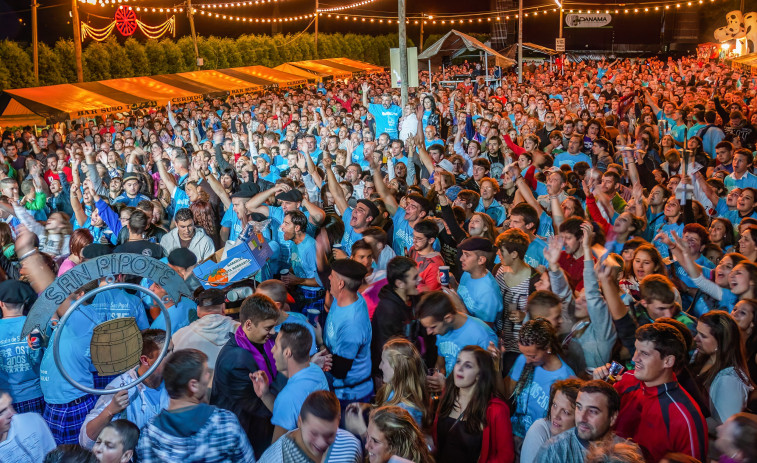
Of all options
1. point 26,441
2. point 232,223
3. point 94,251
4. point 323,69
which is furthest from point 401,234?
point 323,69

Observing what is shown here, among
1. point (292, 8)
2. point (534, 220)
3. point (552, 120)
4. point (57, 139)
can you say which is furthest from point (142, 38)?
point (534, 220)

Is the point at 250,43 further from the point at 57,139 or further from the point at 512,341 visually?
the point at 512,341

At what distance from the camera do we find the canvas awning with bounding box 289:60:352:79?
34.1 meters

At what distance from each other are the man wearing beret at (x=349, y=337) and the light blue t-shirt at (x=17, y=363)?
1.93m

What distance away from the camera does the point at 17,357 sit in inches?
172

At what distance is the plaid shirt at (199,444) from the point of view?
128 inches

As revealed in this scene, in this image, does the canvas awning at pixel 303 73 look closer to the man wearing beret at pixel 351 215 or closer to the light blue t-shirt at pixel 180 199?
the light blue t-shirt at pixel 180 199

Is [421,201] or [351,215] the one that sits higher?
[421,201]

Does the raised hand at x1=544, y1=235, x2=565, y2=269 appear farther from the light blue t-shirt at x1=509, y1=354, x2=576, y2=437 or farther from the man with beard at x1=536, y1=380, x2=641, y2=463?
the man with beard at x1=536, y1=380, x2=641, y2=463

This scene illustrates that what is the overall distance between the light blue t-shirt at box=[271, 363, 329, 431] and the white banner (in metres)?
46.7

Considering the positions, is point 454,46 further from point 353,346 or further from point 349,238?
point 353,346

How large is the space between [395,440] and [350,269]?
70.2 inches

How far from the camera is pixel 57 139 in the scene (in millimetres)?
14656

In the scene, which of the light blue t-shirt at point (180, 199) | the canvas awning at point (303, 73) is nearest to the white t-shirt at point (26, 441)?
the light blue t-shirt at point (180, 199)
